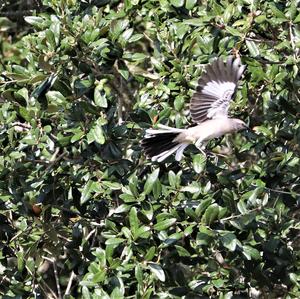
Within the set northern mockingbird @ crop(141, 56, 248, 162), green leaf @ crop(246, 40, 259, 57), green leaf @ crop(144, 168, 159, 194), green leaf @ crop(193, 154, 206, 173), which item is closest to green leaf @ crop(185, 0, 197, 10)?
green leaf @ crop(246, 40, 259, 57)

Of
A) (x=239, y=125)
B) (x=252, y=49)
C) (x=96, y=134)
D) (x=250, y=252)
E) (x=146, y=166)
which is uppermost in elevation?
(x=252, y=49)

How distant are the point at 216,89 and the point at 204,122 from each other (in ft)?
0.65

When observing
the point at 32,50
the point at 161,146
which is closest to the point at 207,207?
the point at 161,146

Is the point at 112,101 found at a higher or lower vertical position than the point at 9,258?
higher

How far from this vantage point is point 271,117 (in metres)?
3.78

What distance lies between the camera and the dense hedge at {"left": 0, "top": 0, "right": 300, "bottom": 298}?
345 centimetres

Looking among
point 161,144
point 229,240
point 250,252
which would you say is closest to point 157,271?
point 229,240

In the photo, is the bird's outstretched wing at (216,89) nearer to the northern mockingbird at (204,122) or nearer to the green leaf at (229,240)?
the northern mockingbird at (204,122)

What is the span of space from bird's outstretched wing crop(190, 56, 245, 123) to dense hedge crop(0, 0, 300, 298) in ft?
0.44

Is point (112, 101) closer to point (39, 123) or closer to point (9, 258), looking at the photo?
point (39, 123)

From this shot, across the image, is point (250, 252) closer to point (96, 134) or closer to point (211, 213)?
point (211, 213)

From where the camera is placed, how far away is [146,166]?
3857 mm

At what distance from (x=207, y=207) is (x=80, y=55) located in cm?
85

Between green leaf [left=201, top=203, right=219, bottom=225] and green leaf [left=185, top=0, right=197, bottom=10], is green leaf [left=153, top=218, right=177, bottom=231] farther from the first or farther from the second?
green leaf [left=185, top=0, right=197, bottom=10]
